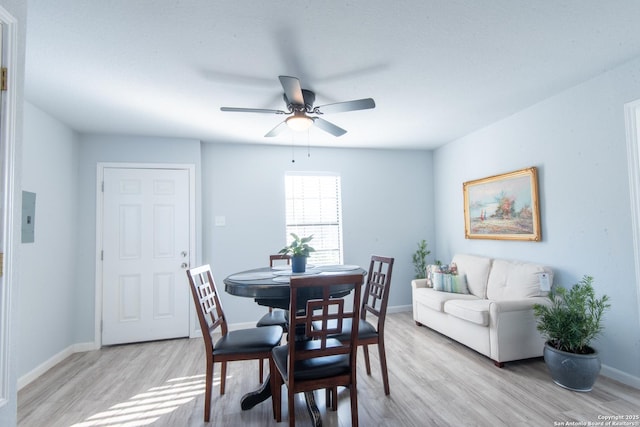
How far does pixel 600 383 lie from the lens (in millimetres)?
2395

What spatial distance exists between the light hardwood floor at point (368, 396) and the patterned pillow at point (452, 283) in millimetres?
727

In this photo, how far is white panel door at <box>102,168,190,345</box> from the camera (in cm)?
357

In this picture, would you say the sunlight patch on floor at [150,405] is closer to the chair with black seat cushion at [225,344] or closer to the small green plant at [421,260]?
the chair with black seat cushion at [225,344]

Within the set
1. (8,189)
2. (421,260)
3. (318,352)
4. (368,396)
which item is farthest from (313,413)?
(421,260)

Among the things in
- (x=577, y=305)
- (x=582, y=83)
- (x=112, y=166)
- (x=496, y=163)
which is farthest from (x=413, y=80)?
(x=112, y=166)

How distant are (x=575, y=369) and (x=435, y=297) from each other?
1.37 meters

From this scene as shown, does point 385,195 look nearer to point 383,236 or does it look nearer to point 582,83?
point 383,236

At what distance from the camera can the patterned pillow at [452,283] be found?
11.9 ft

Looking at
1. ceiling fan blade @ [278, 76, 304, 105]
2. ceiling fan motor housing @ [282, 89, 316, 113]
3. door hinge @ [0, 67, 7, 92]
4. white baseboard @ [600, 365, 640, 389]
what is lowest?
white baseboard @ [600, 365, 640, 389]

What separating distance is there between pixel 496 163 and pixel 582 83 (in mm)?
1115

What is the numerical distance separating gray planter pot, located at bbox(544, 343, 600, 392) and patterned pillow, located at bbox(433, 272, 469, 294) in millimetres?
1295

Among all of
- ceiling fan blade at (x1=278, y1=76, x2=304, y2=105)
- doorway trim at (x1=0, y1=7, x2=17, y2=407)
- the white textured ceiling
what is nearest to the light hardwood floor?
doorway trim at (x1=0, y1=7, x2=17, y2=407)

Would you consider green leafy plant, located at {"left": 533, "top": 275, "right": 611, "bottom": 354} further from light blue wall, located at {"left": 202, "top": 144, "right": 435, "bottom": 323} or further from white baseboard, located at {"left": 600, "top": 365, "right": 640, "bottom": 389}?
light blue wall, located at {"left": 202, "top": 144, "right": 435, "bottom": 323}

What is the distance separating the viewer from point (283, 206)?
4254 mm
